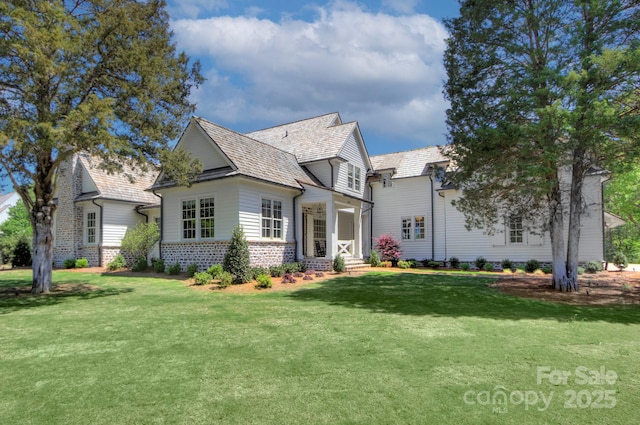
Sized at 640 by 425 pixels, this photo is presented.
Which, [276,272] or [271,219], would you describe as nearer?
[276,272]


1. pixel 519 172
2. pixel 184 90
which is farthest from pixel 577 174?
pixel 184 90

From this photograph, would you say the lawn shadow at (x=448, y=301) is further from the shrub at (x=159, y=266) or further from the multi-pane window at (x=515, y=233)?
the shrub at (x=159, y=266)

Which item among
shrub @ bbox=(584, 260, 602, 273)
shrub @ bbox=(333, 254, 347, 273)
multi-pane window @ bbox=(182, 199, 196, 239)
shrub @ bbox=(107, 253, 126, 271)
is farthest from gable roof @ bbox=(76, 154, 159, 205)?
shrub @ bbox=(584, 260, 602, 273)

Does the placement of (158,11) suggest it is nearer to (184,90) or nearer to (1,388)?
(184,90)

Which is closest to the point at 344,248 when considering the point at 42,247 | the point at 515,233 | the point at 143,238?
the point at 515,233

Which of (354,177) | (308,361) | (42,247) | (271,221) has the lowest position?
(308,361)

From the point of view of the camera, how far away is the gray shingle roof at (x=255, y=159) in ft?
53.7

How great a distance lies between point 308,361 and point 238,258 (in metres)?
9.54

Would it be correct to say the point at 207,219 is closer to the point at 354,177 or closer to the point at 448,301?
the point at 354,177

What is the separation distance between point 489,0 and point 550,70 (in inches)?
138

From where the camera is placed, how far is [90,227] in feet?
73.6

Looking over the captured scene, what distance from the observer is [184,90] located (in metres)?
13.0

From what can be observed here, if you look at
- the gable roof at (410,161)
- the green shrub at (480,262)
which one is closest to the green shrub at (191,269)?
the gable roof at (410,161)

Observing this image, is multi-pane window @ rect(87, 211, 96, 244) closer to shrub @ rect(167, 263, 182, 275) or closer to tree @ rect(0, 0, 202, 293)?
shrub @ rect(167, 263, 182, 275)
